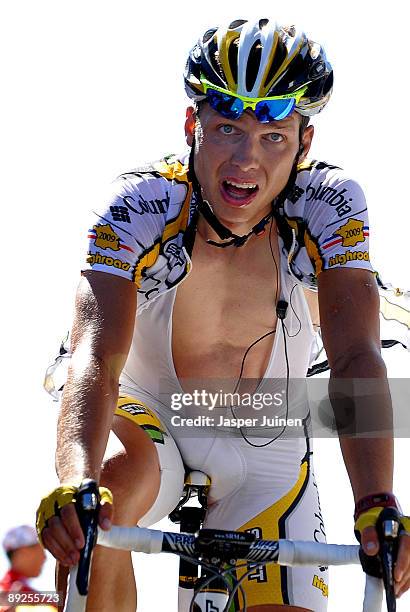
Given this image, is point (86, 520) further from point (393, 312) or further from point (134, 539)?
point (393, 312)

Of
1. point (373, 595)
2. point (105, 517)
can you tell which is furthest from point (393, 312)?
point (105, 517)

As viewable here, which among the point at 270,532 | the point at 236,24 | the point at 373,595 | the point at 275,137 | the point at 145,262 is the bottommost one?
the point at 373,595

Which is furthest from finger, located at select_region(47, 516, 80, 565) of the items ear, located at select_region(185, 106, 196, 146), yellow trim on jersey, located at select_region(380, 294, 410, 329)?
yellow trim on jersey, located at select_region(380, 294, 410, 329)

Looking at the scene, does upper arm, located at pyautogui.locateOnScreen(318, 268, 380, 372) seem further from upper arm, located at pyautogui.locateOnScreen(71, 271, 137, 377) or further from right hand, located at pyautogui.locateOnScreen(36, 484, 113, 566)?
right hand, located at pyautogui.locateOnScreen(36, 484, 113, 566)

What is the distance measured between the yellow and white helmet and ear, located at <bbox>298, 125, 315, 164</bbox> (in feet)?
0.27

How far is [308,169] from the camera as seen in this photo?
548cm

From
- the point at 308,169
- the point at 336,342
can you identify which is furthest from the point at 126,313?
the point at 308,169

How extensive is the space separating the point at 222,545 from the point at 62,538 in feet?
1.87

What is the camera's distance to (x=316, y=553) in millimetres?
3879

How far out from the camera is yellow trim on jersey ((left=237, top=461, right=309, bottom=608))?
15.8 feet

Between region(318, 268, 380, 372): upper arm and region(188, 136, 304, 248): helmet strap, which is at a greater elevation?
region(188, 136, 304, 248): helmet strap

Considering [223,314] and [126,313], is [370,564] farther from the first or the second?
[223,314]

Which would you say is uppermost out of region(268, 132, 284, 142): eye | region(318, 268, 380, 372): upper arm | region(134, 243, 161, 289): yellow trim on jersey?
region(268, 132, 284, 142): eye

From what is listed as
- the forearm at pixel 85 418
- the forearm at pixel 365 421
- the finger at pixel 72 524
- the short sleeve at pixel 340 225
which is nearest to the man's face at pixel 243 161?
the short sleeve at pixel 340 225
